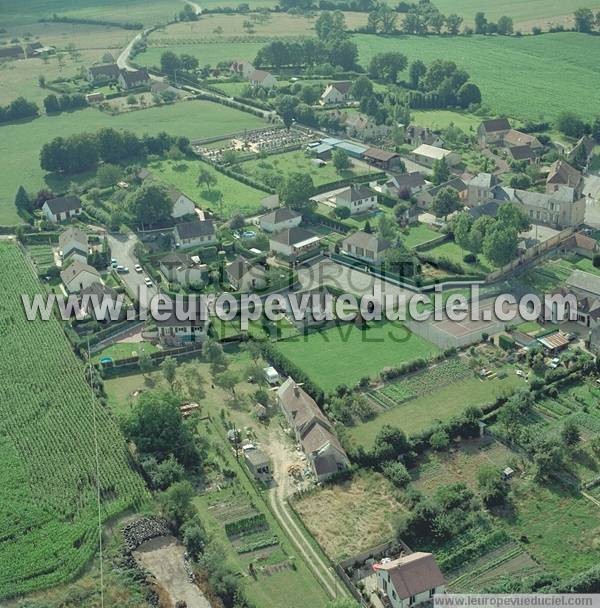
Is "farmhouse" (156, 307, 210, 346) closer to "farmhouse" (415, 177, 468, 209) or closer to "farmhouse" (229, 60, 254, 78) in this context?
"farmhouse" (415, 177, 468, 209)

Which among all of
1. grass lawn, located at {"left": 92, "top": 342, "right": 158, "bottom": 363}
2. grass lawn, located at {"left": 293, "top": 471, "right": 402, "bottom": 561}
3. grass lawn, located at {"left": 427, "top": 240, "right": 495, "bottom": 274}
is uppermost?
grass lawn, located at {"left": 427, "top": 240, "right": 495, "bottom": 274}

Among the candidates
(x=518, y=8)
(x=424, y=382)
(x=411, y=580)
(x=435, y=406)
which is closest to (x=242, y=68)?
(x=518, y=8)

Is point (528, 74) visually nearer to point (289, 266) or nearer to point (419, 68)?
point (419, 68)

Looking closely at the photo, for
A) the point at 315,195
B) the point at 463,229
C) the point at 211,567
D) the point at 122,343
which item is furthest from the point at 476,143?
the point at 211,567

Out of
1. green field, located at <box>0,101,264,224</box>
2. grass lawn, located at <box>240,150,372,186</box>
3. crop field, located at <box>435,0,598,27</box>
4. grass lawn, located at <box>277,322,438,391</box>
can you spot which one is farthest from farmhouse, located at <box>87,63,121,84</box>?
grass lawn, located at <box>277,322,438,391</box>

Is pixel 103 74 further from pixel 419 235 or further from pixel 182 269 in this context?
pixel 419 235
